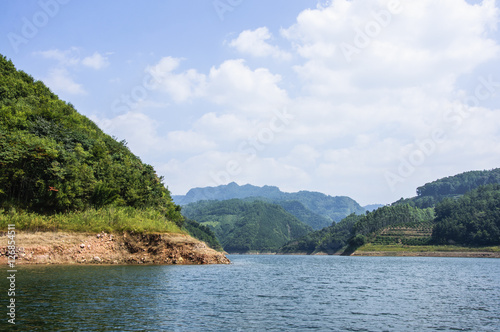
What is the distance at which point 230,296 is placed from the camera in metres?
31.6

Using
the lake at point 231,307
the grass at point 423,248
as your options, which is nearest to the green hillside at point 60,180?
the lake at point 231,307

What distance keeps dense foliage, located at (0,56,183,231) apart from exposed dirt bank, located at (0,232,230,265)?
23.6 feet

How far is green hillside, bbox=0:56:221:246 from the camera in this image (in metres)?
57.2

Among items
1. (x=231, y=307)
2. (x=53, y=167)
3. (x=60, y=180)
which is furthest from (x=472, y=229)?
(x=231, y=307)

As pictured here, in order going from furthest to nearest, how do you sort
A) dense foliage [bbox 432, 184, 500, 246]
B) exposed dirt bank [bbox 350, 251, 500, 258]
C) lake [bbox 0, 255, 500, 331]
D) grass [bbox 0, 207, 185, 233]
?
dense foliage [bbox 432, 184, 500, 246]
exposed dirt bank [bbox 350, 251, 500, 258]
grass [bbox 0, 207, 185, 233]
lake [bbox 0, 255, 500, 331]

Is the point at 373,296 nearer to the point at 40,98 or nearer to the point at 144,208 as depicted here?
the point at 144,208

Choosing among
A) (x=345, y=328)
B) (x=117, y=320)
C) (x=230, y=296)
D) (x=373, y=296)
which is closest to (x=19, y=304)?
(x=117, y=320)

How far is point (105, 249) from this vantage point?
2378 inches

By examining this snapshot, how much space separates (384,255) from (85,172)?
526ft

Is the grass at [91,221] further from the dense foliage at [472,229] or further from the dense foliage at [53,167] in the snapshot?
the dense foliage at [472,229]

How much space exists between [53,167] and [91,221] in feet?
35.4

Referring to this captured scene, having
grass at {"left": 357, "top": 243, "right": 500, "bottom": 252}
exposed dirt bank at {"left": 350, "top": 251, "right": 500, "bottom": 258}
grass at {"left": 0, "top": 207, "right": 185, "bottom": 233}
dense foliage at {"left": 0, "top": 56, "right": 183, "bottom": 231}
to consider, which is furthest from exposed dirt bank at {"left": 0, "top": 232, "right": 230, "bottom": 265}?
grass at {"left": 357, "top": 243, "right": 500, "bottom": 252}

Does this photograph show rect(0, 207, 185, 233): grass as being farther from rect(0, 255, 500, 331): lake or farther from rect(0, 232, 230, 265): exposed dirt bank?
rect(0, 255, 500, 331): lake

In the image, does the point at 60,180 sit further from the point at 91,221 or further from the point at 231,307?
the point at 231,307
